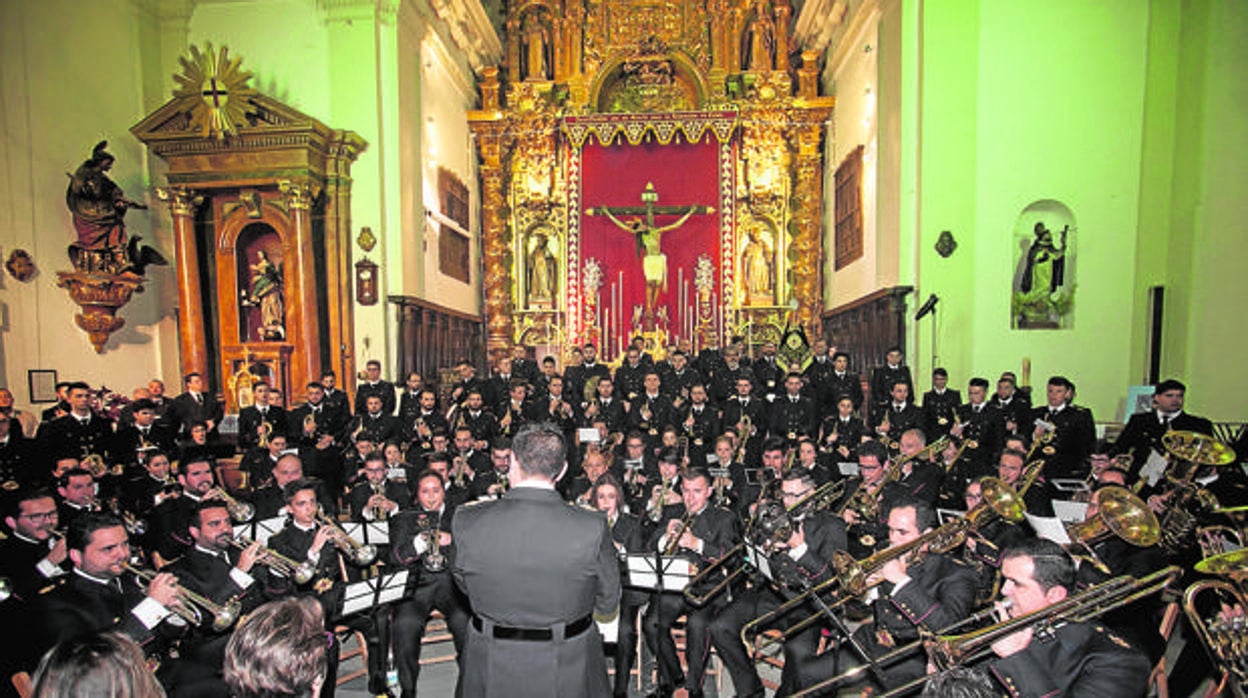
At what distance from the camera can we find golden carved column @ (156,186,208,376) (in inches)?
394

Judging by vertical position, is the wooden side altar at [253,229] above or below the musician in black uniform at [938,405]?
above

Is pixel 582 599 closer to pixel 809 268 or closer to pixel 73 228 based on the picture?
pixel 73 228

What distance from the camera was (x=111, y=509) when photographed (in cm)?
546

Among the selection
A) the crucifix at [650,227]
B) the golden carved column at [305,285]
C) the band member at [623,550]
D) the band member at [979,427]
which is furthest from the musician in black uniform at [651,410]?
the crucifix at [650,227]

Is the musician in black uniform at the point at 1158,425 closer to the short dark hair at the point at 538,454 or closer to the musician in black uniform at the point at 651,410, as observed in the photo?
the musician in black uniform at the point at 651,410

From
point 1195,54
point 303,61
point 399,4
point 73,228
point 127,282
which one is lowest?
point 127,282

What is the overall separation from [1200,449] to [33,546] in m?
7.73

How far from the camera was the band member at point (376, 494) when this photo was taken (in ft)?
17.1

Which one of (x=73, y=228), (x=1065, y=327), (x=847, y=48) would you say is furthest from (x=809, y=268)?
(x=73, y=228)

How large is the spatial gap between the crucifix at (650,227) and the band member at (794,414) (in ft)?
20.8

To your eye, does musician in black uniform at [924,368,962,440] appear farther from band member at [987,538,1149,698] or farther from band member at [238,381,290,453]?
band member at [238,381,290,453]

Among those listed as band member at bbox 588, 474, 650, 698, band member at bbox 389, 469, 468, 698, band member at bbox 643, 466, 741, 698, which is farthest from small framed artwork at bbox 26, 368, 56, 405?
band member at bbox 643, 466, 741, 698

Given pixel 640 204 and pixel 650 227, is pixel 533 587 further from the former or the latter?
pixel 640 204

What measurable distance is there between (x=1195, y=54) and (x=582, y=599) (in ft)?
34.5
